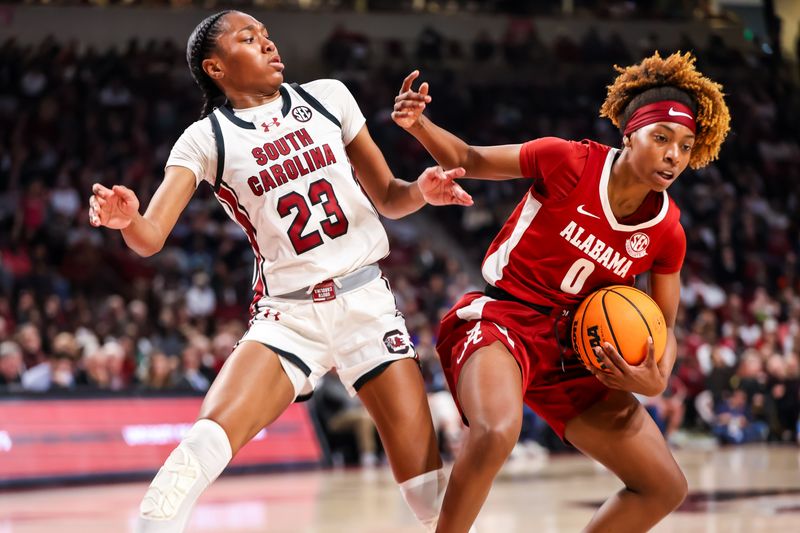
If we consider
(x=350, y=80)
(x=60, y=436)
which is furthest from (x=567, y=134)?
(x=60, y=436)

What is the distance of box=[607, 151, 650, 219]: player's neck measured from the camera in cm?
433

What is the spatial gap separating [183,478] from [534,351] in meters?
1.47

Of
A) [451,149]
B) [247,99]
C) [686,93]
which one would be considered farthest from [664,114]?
[247,99]

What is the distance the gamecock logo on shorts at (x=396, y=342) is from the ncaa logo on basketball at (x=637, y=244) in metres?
0.97

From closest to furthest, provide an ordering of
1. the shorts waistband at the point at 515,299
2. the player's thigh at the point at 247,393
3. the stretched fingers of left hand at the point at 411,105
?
1. the player's thigh at the point at 247,393
2. the stretched fingers of left hand at the point at 411,105
3. the shorts waistband at the point at 515,299

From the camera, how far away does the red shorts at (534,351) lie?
433 centimetres

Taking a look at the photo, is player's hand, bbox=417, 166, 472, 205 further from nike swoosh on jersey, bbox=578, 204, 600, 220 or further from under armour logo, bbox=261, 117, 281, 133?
under armour logo, bbox=261, 117, 281, 133

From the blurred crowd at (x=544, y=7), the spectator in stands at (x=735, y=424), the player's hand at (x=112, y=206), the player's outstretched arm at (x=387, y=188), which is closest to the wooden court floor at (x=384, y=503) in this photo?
the spectator in stands at (x=735, y=424)

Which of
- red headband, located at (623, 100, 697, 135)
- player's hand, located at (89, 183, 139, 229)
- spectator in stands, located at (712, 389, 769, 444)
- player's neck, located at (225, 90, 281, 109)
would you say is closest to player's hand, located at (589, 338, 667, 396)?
red headband, located at (623, 100, 697, 135)

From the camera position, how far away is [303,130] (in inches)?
169

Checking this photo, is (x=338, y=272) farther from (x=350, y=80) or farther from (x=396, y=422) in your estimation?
(x=350, y=80)

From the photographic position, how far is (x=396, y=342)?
4.21 meters

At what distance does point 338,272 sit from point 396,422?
0.61 meters

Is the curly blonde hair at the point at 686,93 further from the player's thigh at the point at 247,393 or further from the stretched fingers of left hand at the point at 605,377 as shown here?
the player's thigh at the point at 247,393
